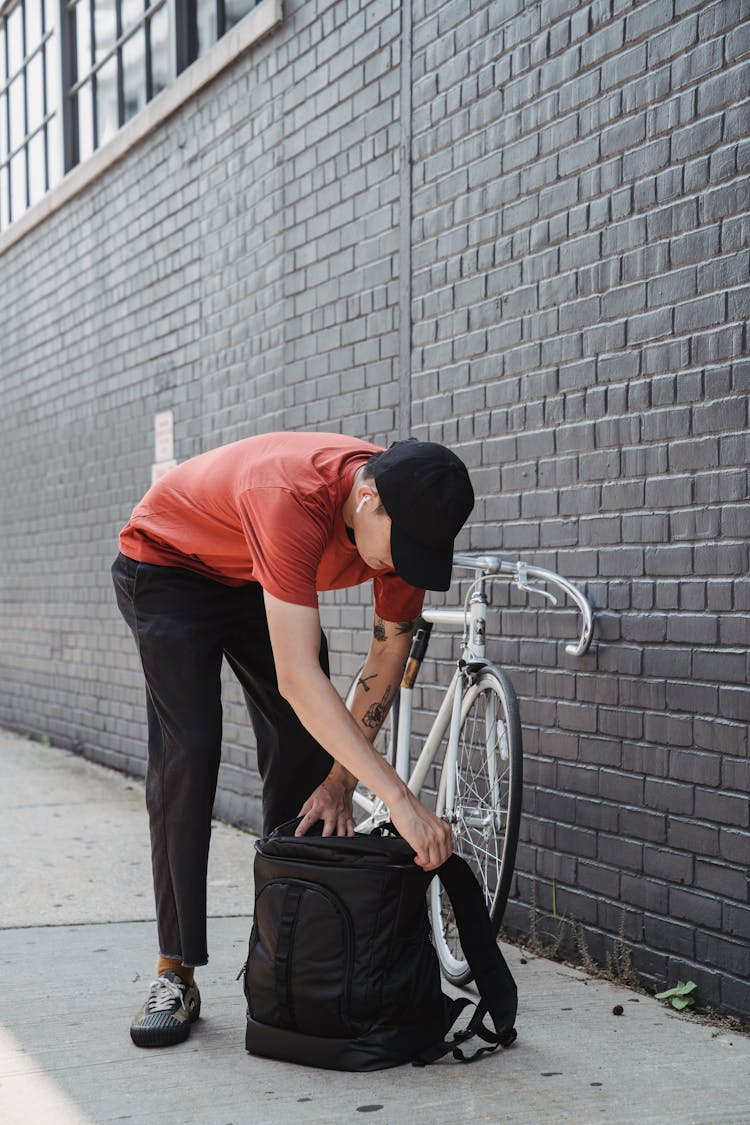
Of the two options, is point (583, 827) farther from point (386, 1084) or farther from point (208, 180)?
point (208, 180)

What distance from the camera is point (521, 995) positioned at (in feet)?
12.8

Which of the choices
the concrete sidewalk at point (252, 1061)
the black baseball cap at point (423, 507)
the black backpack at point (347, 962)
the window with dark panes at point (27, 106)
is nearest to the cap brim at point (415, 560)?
the black baseball cap at point (423, 507)

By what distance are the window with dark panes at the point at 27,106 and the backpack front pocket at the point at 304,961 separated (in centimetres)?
826

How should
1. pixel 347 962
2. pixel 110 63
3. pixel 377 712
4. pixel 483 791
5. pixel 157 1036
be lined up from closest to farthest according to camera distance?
pixel 347 962 → pixel 157 1036 → pixel 377 712 → pixel 483 791 → pixel 110 63

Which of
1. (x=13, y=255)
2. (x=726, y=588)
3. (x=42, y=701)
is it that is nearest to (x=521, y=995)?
(x=726, y=588)

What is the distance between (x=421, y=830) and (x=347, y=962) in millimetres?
371

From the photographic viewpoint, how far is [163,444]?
7992mm

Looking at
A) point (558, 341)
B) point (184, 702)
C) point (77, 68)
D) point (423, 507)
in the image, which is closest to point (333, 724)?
point (423, 507)

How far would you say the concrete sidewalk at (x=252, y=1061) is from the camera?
2984mm

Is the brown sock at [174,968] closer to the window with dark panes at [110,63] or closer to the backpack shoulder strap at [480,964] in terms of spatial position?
the backpack shoulder strap at [480,964]

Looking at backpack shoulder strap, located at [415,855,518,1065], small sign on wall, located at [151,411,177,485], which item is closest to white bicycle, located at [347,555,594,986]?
backpack shoulder strap, located at [415,855,518,1065]

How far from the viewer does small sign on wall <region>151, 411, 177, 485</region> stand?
789 cm

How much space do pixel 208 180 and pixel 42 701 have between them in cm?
453

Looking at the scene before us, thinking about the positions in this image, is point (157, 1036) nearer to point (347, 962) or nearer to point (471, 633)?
point (347, 962)
